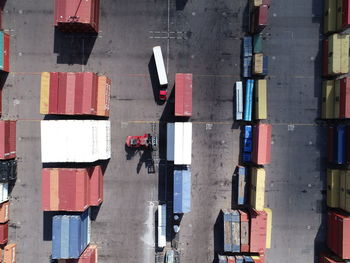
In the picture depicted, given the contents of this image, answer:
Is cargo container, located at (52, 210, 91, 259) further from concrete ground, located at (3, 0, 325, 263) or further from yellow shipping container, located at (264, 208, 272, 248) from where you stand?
yellow shipping container, located at (264, 208, 272, 248)

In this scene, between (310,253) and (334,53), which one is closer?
(334,53)

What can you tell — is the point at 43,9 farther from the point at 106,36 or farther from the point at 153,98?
the point at 153,98

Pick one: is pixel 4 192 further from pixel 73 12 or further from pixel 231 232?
pixel 231 232

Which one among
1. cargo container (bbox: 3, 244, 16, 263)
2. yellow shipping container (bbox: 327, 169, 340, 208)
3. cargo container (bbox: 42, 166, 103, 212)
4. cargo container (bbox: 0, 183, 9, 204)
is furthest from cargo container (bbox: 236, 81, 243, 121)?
cargo container (bbox: 3, 244, 16, 263)

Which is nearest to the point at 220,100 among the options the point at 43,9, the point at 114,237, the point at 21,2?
the point at 114,237

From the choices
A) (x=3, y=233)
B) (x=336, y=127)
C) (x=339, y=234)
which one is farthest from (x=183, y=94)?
(x=3, y=233)

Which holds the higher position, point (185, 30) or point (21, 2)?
point (21, 2)
